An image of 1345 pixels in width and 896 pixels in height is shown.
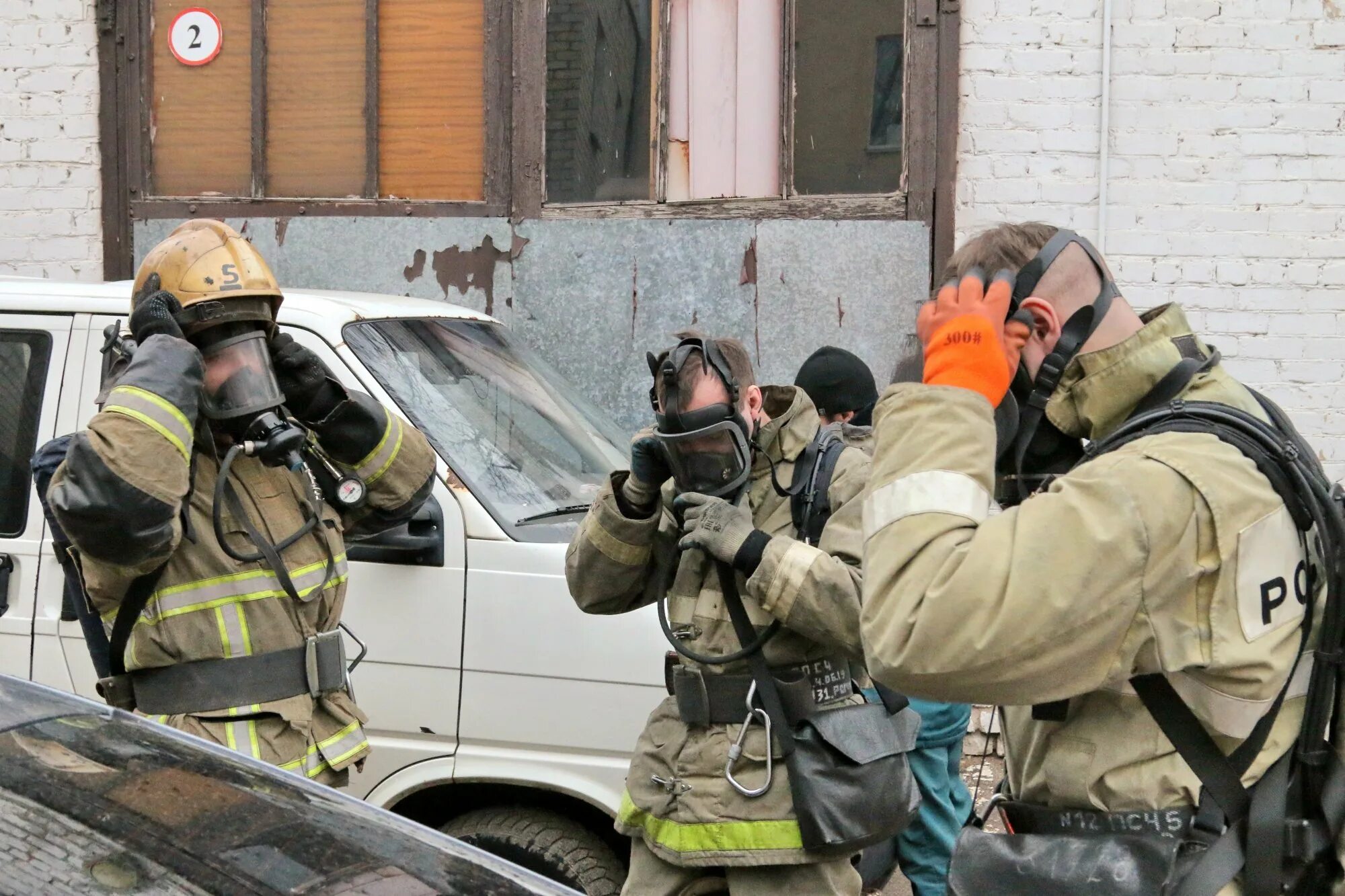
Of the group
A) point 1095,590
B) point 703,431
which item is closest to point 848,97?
point 703,431

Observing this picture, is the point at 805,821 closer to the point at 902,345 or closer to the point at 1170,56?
the point at 902,345

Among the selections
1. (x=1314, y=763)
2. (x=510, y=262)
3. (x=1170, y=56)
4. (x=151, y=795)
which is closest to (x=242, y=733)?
(x=151, y=795)

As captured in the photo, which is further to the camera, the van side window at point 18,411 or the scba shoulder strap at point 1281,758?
the van side window at point 18,411

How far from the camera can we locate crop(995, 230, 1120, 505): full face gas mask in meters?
2.01

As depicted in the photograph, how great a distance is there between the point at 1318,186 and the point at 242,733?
5.73m

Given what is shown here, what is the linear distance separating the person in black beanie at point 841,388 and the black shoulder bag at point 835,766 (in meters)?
1.96

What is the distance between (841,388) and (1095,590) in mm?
3121

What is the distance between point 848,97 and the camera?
23.1ft

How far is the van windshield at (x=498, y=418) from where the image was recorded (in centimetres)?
390

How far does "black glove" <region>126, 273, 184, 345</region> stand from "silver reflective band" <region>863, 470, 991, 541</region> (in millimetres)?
1624

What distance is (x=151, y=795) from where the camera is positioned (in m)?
2.10

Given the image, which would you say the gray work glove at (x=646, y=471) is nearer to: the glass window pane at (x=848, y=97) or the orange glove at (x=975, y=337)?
the orange glove at (x=975, y=337)

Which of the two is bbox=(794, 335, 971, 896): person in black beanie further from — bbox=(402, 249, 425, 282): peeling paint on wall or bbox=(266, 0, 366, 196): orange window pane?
bbox=(266, 0, 366, 196): orange window pane

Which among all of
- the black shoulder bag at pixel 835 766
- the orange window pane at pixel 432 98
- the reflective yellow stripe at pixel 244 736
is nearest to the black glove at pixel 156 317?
the reflective yellow stripe at pixel 244 736
